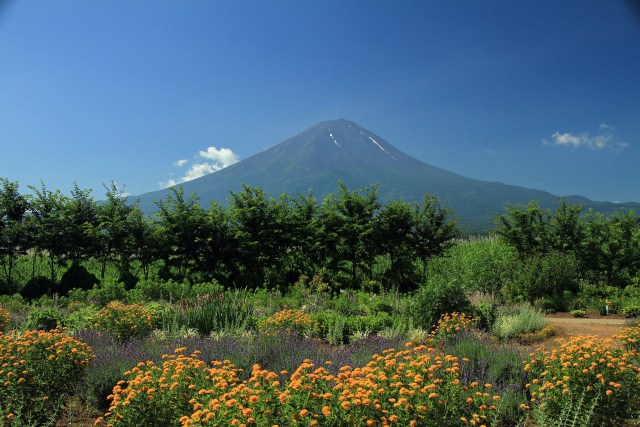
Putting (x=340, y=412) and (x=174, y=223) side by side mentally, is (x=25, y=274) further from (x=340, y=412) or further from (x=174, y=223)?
(x=340, y=412)

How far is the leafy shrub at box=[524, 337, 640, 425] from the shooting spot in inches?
158

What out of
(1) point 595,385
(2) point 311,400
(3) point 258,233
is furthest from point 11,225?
(1) point 595,385

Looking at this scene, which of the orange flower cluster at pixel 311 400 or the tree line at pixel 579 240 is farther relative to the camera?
the tree line at pixel 579 240

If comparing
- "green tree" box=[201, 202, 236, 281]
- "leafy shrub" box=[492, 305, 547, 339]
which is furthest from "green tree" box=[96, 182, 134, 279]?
"leafy shrub" box=[492, 305, 547, 339]

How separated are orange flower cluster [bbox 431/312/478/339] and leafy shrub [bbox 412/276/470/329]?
Result: 24cm

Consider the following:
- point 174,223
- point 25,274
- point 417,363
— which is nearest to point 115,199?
point 174,223

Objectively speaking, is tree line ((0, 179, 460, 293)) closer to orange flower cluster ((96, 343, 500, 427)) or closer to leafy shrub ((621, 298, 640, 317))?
leafy shrub ((621, 298, 640, 317))

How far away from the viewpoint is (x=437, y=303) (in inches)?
333

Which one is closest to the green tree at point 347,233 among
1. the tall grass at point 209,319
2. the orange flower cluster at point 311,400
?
the tall grass at point 209,319

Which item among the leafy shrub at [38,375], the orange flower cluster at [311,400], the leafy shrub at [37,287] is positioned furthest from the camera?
the leafy shrub at [37,287]

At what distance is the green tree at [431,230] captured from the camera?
1571 cm

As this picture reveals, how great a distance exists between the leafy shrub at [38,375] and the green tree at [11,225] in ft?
35.5

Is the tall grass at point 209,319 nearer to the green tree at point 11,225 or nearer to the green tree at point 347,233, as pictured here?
the green tree at point 347,233

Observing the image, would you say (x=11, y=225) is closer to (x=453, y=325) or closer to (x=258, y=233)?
(x=258, y=233)
